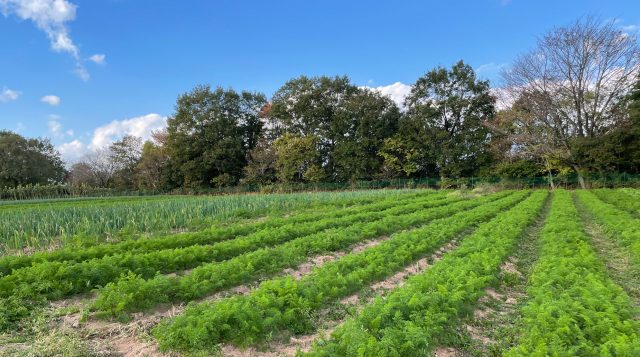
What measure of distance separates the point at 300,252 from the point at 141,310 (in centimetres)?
400

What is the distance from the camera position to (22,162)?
54188 millimetres

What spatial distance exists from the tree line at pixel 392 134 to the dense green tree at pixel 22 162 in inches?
6.8

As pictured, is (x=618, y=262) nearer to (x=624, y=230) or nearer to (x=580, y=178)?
(x=624, y=230)

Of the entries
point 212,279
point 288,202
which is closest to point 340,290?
point 212,279

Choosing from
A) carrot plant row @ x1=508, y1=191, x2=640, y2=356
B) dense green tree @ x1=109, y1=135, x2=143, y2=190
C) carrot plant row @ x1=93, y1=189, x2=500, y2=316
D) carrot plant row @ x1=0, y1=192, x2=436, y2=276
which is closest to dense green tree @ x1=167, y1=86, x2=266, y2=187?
dense green tree @ x1=109, y1=135, x2=143, y2=190

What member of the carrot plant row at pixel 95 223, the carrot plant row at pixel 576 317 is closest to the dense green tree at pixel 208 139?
the carrot plant row at pixel 95 223

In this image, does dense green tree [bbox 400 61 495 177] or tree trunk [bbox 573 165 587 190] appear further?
dense green tree [bbox 400 61 495 177]

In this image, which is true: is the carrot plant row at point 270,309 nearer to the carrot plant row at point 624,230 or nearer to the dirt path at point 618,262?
the dirt path at point 618,262

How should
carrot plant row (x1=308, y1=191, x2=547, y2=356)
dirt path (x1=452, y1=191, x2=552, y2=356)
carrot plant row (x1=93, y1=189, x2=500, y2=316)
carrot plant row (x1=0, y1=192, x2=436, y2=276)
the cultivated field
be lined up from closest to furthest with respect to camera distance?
carrot plant row (x1=308, y1=191, x2=547, y2=356), the cultivated field, dirt path (x1=452, y1=191, x2=552, y2=356), carrot plant row (x1=93, y1=189, x2=500, y2=316), carrot plant row (x1=0, y1=192, x2=436, y2=276)

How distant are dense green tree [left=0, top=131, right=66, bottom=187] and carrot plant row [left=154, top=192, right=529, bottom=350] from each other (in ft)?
205

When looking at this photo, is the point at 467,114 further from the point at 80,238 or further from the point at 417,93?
the point at 80,238

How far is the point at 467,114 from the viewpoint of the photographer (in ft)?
148

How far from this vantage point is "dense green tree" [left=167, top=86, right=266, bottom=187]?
51781 millimetres

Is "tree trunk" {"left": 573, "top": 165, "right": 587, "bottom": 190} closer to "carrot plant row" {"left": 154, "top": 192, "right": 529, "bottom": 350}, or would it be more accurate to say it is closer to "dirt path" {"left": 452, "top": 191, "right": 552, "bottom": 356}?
"dirt path" {"left": 452, "top": 191, "right": 552, "bottom": 356}
